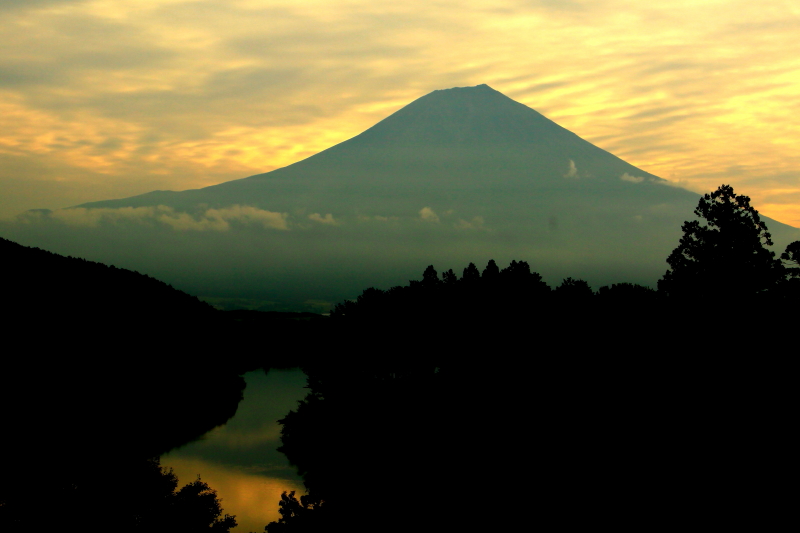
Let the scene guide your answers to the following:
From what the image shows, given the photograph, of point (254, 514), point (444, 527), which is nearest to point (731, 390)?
point (444, 527)

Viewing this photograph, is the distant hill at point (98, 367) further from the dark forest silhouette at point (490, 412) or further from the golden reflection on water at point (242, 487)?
the golden reflection on water at point (242, 487)

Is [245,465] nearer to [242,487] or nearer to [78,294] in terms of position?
[242,487]

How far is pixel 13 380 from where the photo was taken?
4938 centimetres

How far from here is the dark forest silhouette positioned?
21906 millimetres

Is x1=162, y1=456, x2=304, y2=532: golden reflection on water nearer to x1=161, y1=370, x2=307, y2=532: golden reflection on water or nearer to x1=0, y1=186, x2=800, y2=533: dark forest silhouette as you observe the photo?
x1=161, y1=370, x2=307, y2=532: golden reflection on water

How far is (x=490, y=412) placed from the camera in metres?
27.7

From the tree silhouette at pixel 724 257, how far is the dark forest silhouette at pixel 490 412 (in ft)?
0.34

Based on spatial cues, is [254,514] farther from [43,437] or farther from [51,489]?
[43,437]

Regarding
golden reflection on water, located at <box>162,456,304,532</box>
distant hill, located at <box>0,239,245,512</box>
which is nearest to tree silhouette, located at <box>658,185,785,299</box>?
golden reflection on water, located at <box>162,456,304,532</box>

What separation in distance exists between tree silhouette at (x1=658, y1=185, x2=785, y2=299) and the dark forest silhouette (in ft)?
0.34

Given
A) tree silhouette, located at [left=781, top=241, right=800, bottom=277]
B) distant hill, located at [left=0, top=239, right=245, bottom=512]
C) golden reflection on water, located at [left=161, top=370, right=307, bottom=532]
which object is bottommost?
golden reflection on water, located at [left=161, top=370, right=307, bottom=532]

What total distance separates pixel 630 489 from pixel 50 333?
52.7 meters

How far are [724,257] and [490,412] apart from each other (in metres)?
23.6

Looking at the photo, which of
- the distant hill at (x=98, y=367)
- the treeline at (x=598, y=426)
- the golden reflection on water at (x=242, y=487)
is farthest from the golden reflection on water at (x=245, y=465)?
the treeline at (x=598, y=426)
